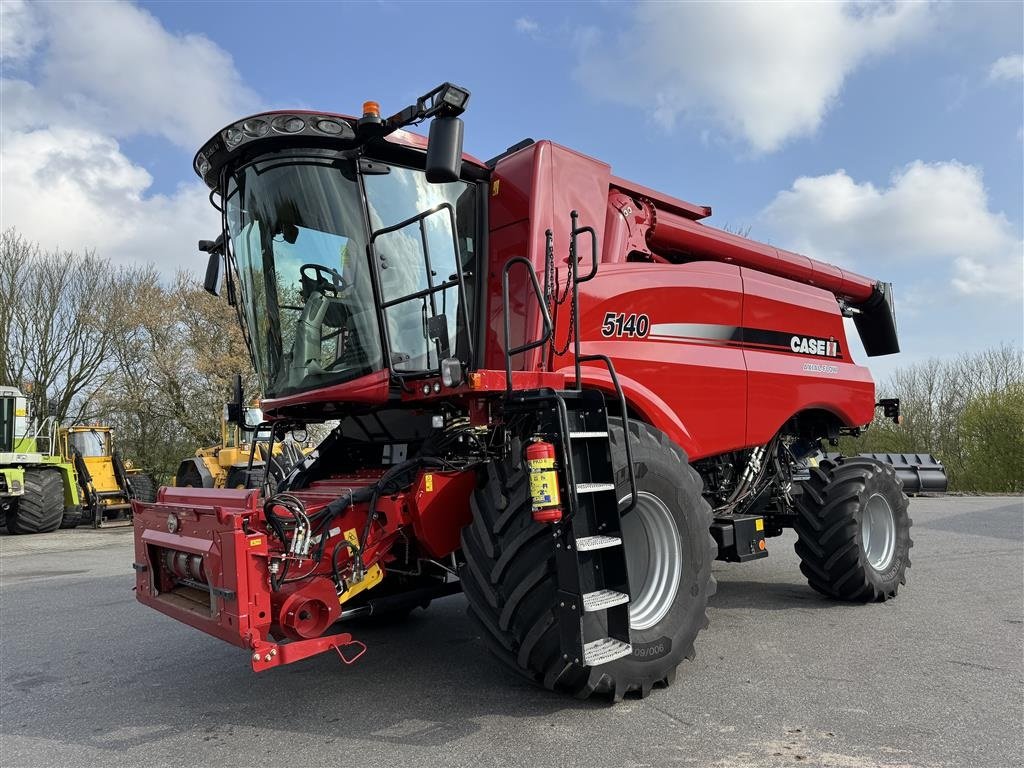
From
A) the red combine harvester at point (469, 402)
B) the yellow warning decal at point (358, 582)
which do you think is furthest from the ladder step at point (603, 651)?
the yellow warning decal at point (358, 582)

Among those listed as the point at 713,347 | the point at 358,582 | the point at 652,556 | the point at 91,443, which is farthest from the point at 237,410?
the point at 91,443

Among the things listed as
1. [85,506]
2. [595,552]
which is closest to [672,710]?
[595,552]

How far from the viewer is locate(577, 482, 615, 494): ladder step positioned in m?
3.44

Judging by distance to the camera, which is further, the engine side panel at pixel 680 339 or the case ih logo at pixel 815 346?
the case ih logo at pixel 815 346

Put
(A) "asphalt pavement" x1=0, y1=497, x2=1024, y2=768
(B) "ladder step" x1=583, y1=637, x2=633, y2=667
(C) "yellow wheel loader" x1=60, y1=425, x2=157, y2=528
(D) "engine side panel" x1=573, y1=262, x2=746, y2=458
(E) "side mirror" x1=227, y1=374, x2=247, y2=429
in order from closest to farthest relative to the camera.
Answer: (A) "asphalt pavement" x1=0, y1=497, x2=1024, y2=768 → (B) "ladder step" x1=583, y1=637, x2=633, y2=667 → (D) "engine side panel" x1=573, y1=262, x2=746, y2=458 → (E) "side mirror" x1=227, y1=374, x2=247, y2=429 → (C) "yellow wheel loader" x1=60, y1=425, x2=157, y2=528

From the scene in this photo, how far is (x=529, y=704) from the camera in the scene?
141 inches

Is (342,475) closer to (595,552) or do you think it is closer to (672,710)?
(595,552)

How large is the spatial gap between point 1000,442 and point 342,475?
22911 millimetres

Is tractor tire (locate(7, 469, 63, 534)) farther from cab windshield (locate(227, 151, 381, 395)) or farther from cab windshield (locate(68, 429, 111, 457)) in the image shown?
cab windshield (locate(227, 151, 381, 395))

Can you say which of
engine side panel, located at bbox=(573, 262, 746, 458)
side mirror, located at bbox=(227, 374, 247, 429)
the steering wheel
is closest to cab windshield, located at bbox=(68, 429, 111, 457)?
side mirror, located at bbox=(227, 374, 247, 429)

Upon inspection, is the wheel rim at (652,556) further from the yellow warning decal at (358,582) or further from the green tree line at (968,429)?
the green tree line at (968,429)

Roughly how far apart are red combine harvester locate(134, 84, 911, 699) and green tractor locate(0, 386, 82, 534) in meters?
12.2

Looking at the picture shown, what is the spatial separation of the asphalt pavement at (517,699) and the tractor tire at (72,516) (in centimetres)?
1142

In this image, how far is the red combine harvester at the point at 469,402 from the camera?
11.1ft
